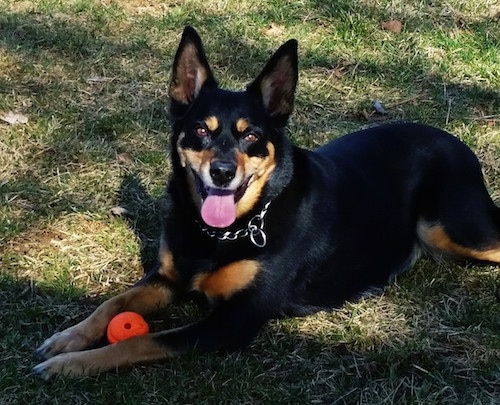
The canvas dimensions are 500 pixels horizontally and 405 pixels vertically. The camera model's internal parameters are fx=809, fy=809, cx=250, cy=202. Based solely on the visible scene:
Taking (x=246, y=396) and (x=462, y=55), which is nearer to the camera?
(x=246, y=396)

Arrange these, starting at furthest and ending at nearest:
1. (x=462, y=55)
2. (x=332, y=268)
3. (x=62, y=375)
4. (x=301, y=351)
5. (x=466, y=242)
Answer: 1. (x=462, y=55)
2. (x=466, y=242)
3. (x=332, y=268)
4. (x=301, y=351)
5. (x=62, y=375)

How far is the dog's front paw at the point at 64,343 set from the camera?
3.71m

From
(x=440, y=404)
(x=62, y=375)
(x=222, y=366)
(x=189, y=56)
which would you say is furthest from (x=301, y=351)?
(x=189, y=56)

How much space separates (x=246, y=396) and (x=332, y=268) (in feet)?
3.23

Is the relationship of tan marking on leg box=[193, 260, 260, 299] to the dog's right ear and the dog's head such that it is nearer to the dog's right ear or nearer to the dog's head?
the dog's head

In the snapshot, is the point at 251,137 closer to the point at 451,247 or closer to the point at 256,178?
the point at 256,178

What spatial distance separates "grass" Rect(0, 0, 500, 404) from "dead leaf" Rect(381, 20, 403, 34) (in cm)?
8

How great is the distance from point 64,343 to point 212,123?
1.24 meters

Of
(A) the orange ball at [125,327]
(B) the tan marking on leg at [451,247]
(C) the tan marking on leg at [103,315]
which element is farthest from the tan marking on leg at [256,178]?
(B) the tan marking on leg at [451,247]

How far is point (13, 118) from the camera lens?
19.5ft

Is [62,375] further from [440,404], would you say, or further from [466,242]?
[466,242]

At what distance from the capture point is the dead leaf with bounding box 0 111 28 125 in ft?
19.4

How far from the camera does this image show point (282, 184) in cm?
402

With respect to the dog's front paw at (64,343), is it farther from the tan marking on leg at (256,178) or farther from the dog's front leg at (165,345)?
the tan marking on leg at (256,178)
